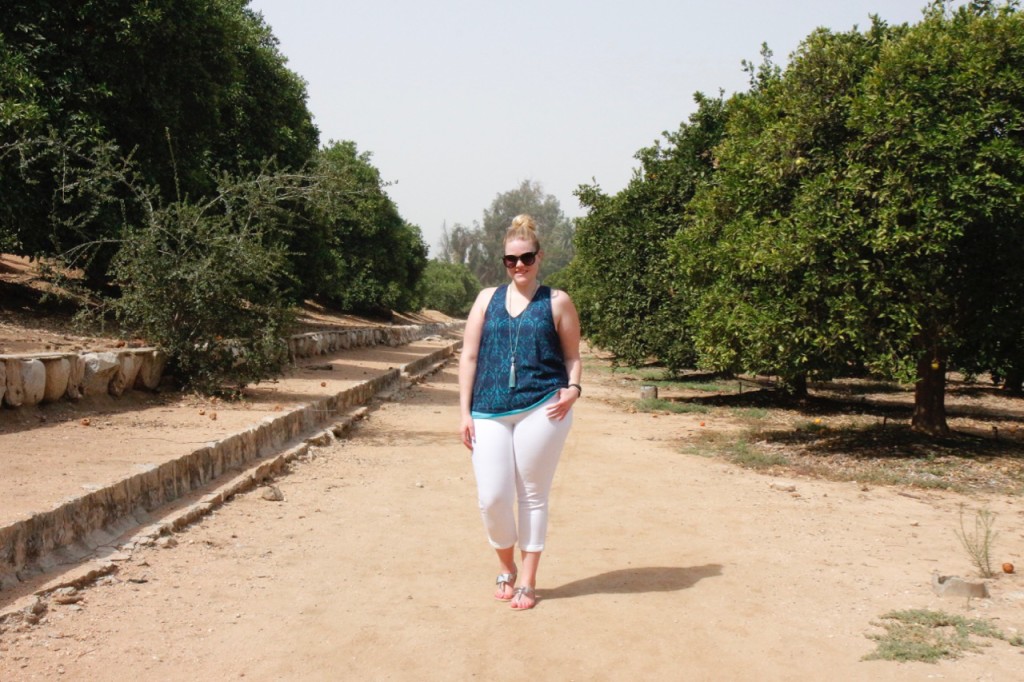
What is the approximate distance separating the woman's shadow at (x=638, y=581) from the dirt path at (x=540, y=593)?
0.08 feet

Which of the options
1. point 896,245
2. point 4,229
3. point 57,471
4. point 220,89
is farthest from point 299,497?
point 220,89

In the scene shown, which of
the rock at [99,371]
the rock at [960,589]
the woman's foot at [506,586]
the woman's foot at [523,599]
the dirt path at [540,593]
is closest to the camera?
the dirt path at [540,593]

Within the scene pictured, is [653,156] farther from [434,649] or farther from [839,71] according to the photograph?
[434,649]

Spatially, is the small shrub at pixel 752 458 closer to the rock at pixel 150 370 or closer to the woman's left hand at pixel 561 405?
the woman's left hand at pixel 561 405

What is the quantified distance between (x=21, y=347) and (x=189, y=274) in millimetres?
2219

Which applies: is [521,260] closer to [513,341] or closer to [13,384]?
[513,341]

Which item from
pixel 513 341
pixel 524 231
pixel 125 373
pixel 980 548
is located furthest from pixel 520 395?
pixel 125 373

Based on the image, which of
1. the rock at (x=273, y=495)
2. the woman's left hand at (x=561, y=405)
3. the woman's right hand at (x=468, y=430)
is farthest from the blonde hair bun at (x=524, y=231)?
the rock at (x=273, y=495)

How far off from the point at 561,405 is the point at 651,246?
51.4ft

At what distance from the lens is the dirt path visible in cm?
439

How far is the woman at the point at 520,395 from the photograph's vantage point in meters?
5.08

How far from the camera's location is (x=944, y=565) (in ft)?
20.9

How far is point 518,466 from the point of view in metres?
5.11

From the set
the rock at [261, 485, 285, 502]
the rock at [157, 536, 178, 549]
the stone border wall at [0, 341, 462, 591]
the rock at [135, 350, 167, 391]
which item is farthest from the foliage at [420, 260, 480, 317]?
the rock at [157, 536, 178, 549]
